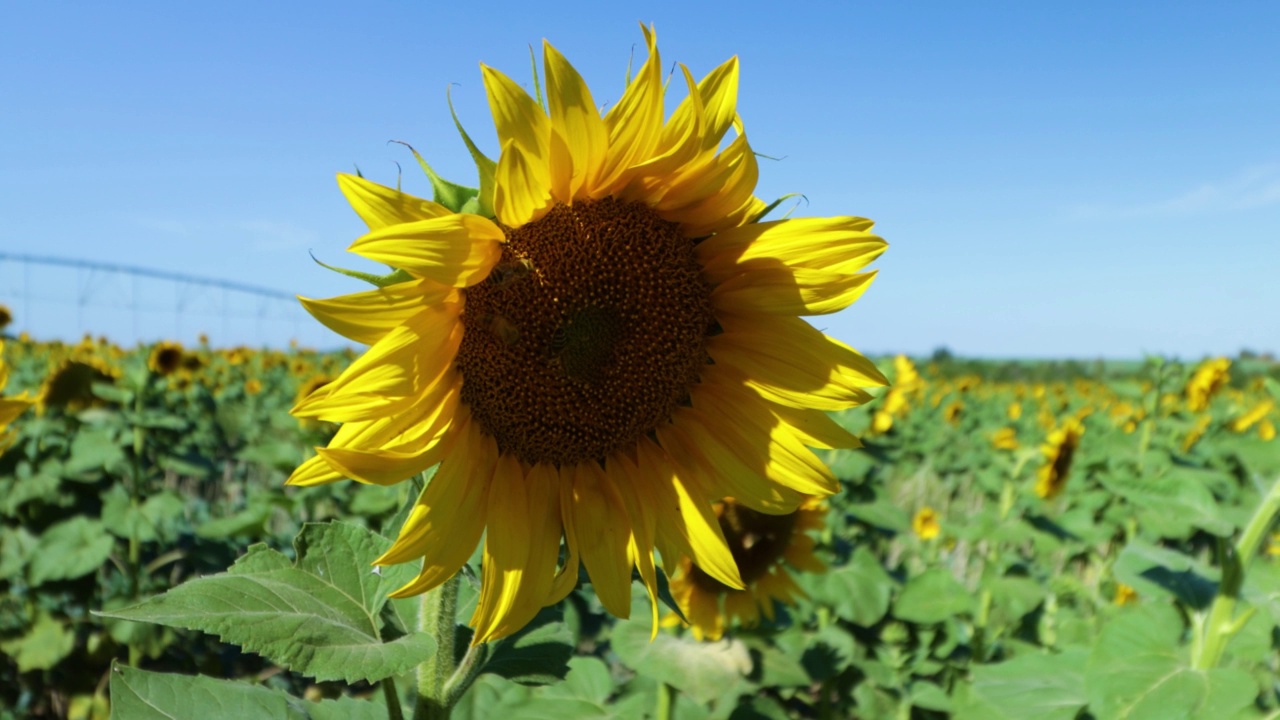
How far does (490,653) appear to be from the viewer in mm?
1417

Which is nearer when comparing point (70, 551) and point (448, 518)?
point (448, 518)

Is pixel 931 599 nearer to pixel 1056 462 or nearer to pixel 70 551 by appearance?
pixel 1056 462

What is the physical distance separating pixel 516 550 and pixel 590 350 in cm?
37

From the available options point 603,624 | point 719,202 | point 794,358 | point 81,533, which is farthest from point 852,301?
point 81,533

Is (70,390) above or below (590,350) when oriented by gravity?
below

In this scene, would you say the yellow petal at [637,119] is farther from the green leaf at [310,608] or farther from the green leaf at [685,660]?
the green leaf at [685,660]

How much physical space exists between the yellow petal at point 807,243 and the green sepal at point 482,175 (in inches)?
17.8

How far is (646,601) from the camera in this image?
2.56 meters

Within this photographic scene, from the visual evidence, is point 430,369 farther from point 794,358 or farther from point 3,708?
point 3,708

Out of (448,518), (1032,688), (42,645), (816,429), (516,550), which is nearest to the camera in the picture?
(448,518)

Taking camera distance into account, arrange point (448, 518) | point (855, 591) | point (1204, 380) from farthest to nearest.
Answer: point (1204, 380)
point (855, 591)
point (448, 518)

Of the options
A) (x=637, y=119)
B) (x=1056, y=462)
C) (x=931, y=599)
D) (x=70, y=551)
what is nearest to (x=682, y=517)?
(x=637, y=119)

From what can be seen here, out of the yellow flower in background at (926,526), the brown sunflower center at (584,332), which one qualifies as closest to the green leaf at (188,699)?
the brown sunflower center at (584,332)

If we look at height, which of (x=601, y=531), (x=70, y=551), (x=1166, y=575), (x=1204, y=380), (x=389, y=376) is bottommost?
(x=70, y=551)
